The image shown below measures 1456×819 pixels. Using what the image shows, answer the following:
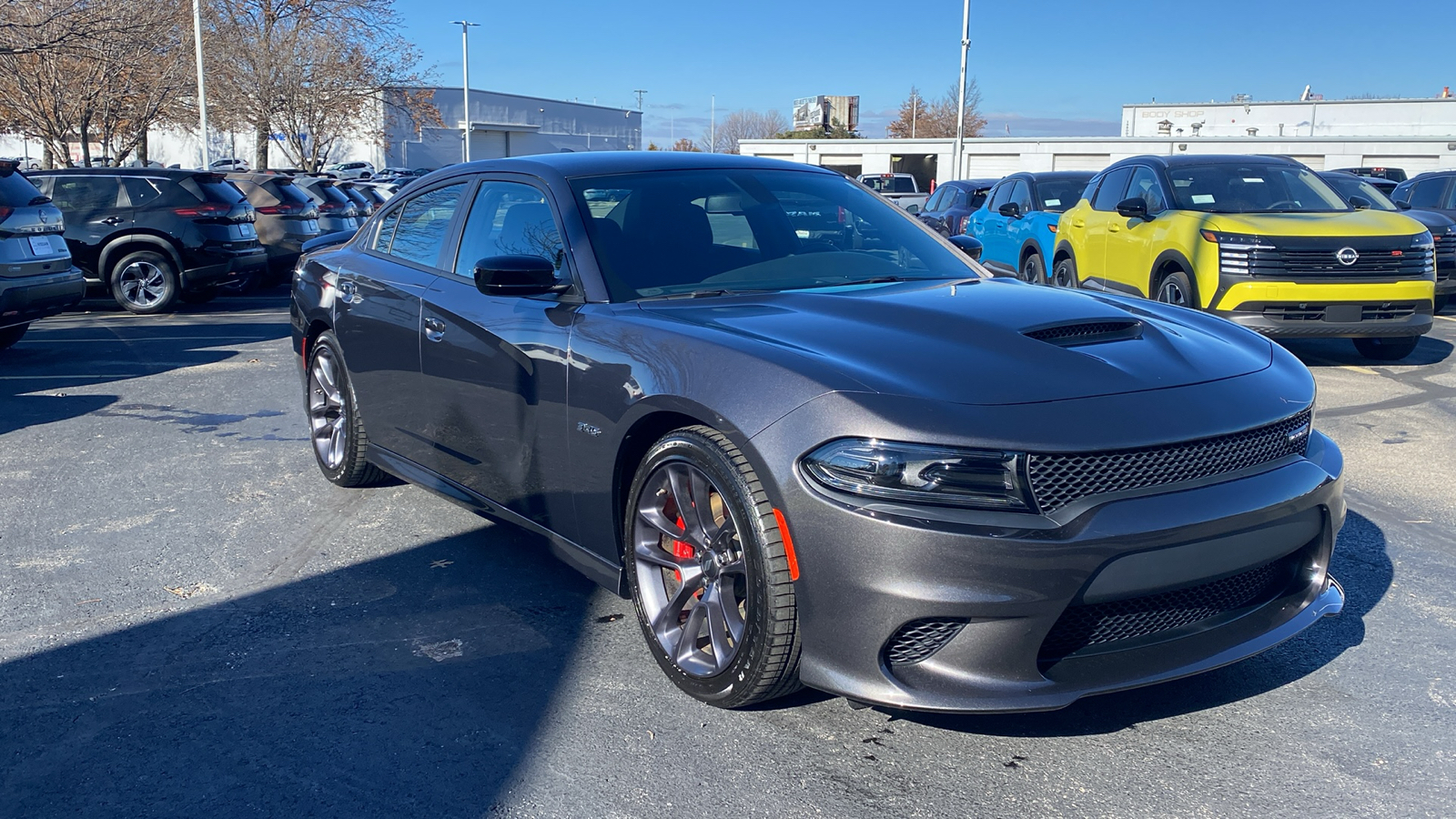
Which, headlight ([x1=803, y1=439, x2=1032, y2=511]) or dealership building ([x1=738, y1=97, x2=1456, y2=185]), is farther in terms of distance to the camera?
dealership building ([x1=738, y1=97, x2=1456, y2=185])

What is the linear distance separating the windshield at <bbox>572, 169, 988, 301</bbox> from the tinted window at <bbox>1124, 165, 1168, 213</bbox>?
6.23 meters

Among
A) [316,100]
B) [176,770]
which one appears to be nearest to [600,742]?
[176,770]

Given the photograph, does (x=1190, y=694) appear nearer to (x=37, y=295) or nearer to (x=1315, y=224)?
(x=1315, y=224)

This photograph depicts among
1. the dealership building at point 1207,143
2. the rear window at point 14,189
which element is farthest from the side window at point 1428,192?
the dealership building at point 1207,143

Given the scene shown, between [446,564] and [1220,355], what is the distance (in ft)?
9.59

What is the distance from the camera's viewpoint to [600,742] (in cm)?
315

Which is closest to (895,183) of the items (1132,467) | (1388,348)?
(1388,348)

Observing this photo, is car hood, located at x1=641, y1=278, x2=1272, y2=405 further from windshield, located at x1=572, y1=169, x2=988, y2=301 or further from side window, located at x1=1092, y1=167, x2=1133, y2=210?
side window, located at x1=1092, y1=167, x2=1133, y2=210

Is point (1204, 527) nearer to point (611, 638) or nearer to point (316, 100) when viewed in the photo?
point (611, 638)

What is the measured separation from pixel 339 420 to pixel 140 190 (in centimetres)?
944

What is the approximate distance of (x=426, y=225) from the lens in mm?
5039

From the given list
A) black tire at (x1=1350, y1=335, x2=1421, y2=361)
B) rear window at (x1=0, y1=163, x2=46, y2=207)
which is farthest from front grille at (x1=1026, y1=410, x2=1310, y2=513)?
rear window at (x1=0, y1=163, x2=46, y2=207)

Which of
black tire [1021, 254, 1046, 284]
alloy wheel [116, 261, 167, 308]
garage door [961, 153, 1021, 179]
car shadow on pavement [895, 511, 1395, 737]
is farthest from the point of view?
garage door [961, 153, 1021, 179]

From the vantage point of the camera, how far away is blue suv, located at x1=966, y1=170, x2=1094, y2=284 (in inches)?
512
